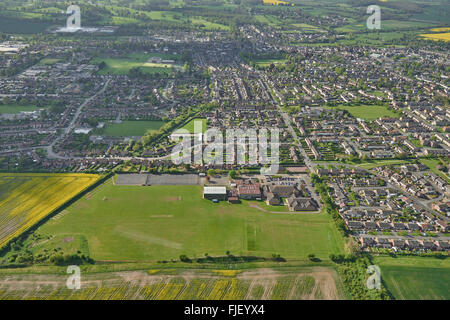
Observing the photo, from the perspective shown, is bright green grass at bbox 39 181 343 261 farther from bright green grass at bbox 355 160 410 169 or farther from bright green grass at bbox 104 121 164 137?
bright green grass at bbox 104 121 164 137

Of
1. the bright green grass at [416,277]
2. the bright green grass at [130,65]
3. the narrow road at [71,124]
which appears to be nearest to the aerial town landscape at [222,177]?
the bright green grass at [416,277]

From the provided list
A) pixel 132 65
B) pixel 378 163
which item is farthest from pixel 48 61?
pixel 378 163

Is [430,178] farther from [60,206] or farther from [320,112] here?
[60,206]

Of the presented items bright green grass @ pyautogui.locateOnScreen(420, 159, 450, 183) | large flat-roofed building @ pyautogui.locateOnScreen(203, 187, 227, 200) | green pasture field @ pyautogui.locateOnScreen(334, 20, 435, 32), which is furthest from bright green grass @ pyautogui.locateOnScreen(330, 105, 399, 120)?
green pasture field @ pyautogui.locateOnScreen(334, 20, 435, 32)

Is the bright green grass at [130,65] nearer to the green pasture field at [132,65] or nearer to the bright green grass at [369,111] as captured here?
the green pasture field at [132,65]

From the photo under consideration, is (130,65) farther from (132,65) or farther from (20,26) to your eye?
(20,26)
